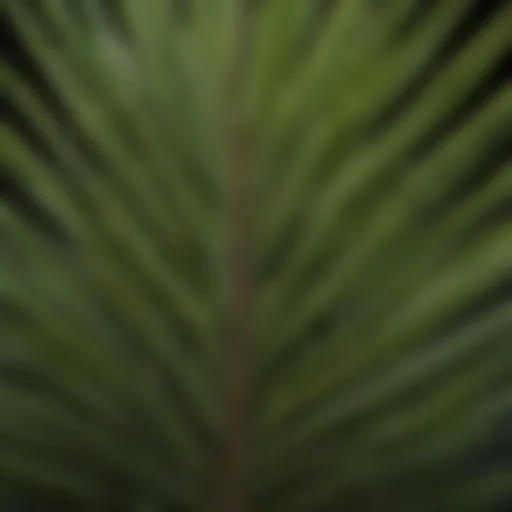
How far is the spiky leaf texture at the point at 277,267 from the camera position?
2.23ft

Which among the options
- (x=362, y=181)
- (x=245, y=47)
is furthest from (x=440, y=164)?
(x=245, y=47)

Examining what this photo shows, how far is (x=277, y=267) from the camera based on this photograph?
0.68 meters

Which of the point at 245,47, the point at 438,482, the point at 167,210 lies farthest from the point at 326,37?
the point at 438,482

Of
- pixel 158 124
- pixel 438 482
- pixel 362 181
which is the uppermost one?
pixel 158 124

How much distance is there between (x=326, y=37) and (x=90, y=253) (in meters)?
0.29

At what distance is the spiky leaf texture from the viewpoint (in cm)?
68

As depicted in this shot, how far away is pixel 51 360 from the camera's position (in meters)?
0.71

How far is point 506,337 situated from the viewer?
2.24 ft

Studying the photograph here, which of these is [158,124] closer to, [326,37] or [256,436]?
[326,37]

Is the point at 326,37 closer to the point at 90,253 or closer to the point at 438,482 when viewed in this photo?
the point at 90,253

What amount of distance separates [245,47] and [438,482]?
0.44m

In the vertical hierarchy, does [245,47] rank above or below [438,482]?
above

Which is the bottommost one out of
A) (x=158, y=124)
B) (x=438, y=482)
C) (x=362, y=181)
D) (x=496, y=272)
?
(x=438, y=482)

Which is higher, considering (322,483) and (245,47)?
(245,47)
